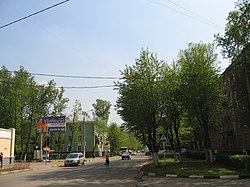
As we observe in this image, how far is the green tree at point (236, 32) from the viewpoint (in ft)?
66.4

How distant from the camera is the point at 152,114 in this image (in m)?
26.4

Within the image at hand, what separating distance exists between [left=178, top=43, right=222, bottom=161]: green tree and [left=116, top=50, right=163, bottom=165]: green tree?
2.45 metres

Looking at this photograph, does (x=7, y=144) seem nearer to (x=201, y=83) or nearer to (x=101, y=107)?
(x=201, y=83)

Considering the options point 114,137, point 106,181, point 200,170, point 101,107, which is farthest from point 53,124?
point 101,107

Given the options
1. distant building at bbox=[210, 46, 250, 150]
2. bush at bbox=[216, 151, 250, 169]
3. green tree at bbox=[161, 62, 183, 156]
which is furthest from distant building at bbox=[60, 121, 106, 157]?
bush at bbox=[216, 151, 250, 169]

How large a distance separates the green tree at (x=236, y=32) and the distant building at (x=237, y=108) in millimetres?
590

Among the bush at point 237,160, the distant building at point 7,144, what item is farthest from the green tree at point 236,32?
the distant building at point 7,144

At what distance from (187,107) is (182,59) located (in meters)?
4.55

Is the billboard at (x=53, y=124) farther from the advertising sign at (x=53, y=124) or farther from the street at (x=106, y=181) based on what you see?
the street at (x=106, y=181)

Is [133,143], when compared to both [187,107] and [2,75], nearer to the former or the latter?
→ [2,75]

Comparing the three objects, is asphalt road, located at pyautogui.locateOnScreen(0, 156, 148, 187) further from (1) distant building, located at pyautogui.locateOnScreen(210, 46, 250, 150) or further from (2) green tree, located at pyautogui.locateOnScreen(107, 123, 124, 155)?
(2) green tree, located at pyautogui.locateOnScreen(107, 123, 124, 155)

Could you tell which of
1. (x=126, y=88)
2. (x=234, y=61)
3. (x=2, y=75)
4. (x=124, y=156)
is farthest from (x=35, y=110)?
(x=234, y=61)

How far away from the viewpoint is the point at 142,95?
2525 cm

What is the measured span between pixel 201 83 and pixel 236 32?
5.90 m
